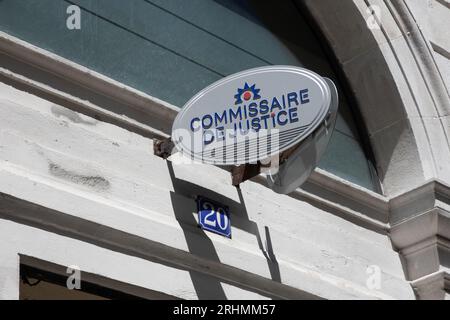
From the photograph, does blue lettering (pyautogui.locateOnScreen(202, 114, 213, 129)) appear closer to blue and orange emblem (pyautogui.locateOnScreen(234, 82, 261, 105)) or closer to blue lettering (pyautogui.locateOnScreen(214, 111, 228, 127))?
blue lettering (pyautogui.locateOnScreen(214, 111, 228, 127))

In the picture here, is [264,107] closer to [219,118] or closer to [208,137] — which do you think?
[219,118]

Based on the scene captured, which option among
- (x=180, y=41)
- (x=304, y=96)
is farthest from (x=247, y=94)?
(x=180, y=41)

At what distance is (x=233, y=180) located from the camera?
7.44m

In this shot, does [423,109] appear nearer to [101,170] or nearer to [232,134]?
[232,134]

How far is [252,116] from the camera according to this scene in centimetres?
689

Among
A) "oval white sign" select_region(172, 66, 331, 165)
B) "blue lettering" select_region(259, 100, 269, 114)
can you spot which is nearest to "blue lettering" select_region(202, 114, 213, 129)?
"oval white sign" select_region(172, 66, 331, 165)

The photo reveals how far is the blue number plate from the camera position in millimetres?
7082

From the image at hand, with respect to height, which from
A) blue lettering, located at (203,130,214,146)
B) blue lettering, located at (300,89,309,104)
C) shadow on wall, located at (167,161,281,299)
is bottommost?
shadow on wall, located at (167,161,281,299)

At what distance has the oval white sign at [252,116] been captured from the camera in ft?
22.3

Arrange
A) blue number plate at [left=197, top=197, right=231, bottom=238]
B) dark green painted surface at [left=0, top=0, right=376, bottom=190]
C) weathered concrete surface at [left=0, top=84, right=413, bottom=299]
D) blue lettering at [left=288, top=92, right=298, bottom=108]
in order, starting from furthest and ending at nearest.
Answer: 1. dark green painted surface at [left=0, top=0, right=376, bottom=190]
2. blue number plate at [left=197, top=197, right=231, bottom=238]
3. blue lettering at [left=288, top=92, right=298, bottom=108]
4. weathered concrete surface at [left=0, top=84, right=413, bottom=299]

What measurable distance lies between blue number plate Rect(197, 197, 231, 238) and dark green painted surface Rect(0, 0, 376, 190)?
0.92m

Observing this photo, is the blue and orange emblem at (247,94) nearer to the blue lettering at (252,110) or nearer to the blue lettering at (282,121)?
the blue lettering at (252,110)
